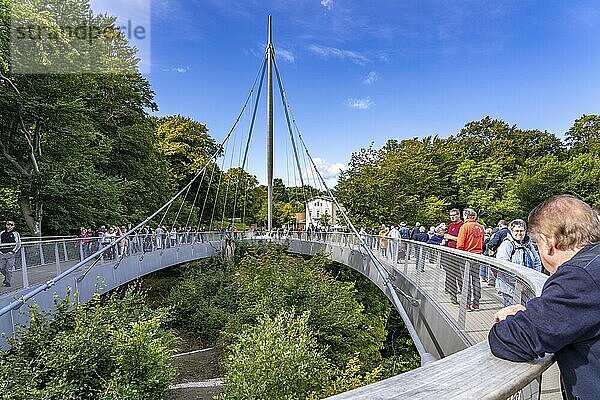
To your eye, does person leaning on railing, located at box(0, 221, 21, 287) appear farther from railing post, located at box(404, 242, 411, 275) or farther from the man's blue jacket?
the man's blue jacket

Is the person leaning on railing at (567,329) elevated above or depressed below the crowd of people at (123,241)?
above

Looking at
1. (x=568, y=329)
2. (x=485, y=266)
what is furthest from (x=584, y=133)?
(x=568, y=329)

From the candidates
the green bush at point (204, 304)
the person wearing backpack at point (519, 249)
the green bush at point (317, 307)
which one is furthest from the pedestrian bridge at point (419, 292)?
the green bush at point (204, 304)

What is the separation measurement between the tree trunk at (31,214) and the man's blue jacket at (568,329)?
1934 cm

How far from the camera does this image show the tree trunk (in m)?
17.8

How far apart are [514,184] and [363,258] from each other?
901 inches

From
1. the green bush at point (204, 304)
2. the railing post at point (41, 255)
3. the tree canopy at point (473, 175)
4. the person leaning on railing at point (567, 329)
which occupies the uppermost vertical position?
the tree canopy at point (473, 175)

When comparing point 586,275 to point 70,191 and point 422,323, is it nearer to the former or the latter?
point 422,323

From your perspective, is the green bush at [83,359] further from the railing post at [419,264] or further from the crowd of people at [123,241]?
the railing post at [419,264]

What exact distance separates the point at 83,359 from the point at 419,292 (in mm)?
5953

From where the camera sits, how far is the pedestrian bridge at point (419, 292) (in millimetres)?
1039

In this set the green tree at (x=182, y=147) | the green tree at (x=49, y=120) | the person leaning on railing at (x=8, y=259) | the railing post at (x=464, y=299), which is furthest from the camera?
the green tree at (x=182, y=147)

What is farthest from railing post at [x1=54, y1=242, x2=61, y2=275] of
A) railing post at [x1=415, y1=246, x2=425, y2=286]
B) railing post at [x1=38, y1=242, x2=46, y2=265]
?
railing post at [x1=415, y1=246, x2=425, y2=286]

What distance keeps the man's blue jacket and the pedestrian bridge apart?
4 centimetres
